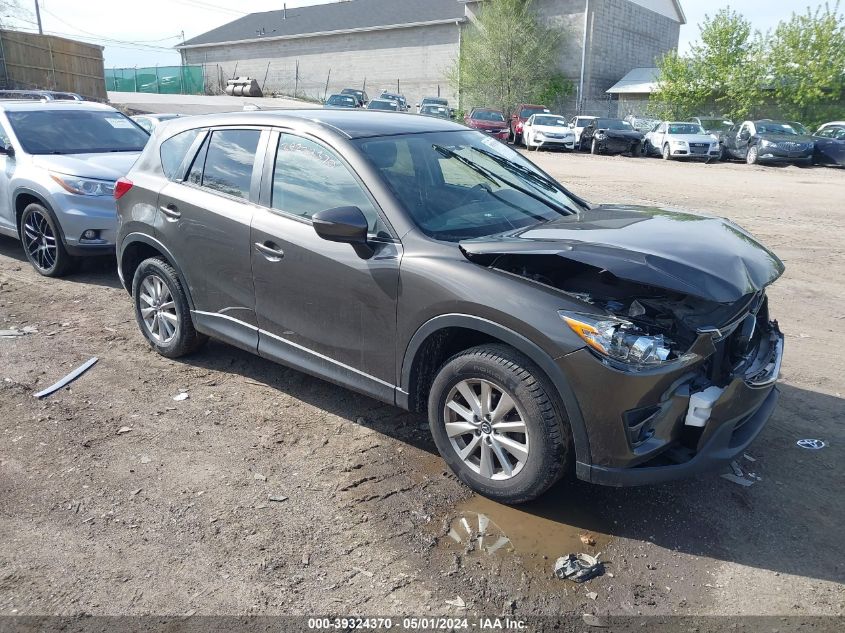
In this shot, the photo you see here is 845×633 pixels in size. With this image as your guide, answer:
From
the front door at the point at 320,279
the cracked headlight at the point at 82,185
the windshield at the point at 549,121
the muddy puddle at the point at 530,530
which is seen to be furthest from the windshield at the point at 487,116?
the muddy puddle at the point at 530,530

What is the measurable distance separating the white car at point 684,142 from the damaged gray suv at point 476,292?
23.6 m

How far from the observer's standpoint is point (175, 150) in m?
5.07

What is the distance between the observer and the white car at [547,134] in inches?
1161

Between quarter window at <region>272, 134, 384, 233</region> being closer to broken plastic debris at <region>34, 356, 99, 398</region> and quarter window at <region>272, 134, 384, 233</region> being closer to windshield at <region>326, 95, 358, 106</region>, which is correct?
broken plastic debris at <region>34, 356, 99, 398</region>

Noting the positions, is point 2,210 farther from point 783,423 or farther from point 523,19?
point 523,19

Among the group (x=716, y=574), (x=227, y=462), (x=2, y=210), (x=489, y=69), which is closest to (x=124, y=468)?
(x=227, y=462)

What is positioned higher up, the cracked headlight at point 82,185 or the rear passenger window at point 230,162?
the rear passenger window at point 230,162

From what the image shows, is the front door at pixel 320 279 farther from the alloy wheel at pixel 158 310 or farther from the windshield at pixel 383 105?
the windshield at pixel 383 105

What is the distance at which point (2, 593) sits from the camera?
2895 millimetres

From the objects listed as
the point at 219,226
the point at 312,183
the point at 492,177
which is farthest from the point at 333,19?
the point at 312,183

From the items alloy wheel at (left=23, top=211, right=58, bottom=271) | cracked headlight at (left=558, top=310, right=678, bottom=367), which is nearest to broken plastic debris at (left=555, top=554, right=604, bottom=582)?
cracked headlight at (left=558, top=310, right=678, bottom=367)

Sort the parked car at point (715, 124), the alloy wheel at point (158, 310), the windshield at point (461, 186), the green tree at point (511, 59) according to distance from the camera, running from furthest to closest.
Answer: the green tree at point (511, 59)
the parked car at point (715, 124)
the alloy wheel at point (158, 310)
the windshield at point (461, 186)

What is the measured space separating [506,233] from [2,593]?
9.33 ft

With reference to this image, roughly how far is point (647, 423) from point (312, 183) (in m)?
2.29
